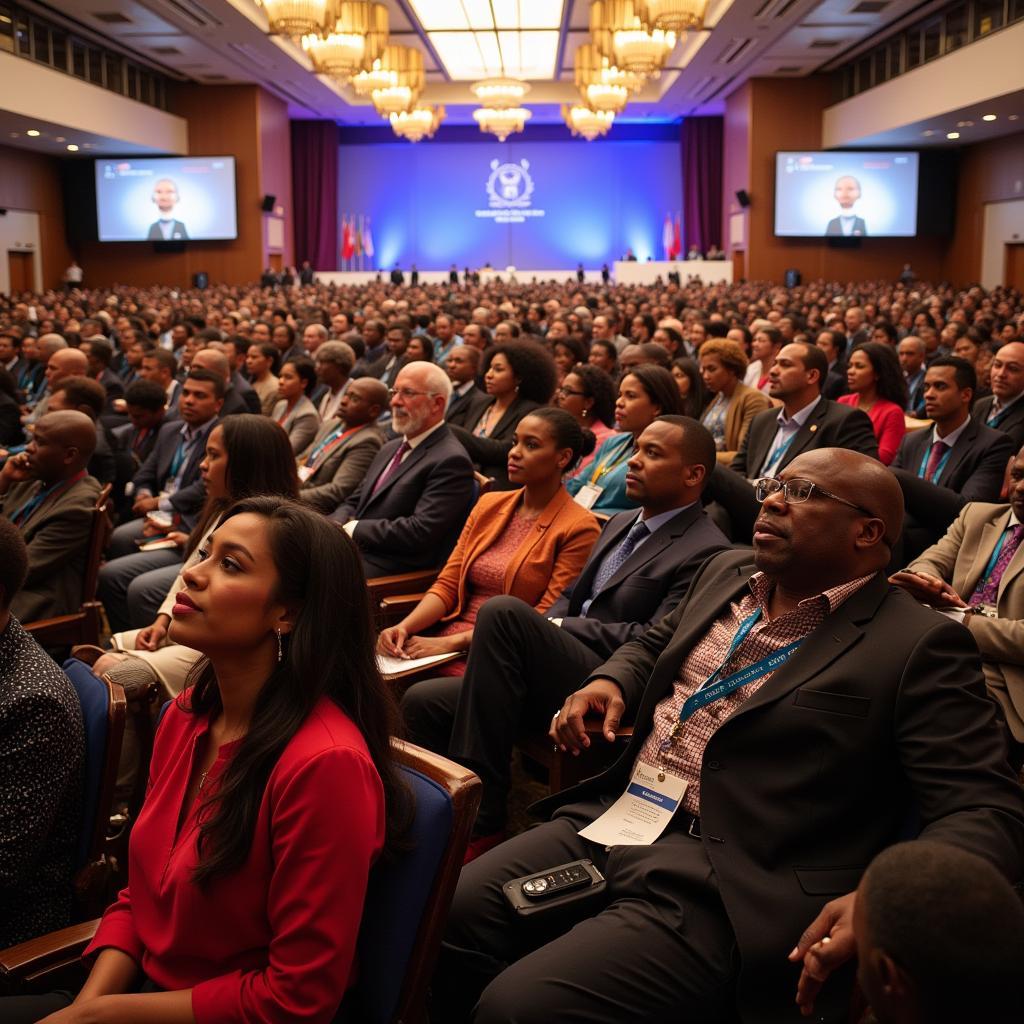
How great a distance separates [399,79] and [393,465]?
15999 millimetres

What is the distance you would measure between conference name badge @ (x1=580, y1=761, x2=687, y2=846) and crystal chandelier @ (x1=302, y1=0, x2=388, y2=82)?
1260 centimetres

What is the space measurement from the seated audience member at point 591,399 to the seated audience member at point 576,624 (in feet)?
6.17

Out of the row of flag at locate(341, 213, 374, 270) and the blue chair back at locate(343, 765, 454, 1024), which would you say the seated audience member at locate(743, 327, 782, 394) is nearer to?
the blue chair back at locate(343, 765, 454, 1024)

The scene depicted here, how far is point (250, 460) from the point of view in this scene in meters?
3.54

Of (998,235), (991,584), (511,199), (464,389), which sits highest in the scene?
(511,199)

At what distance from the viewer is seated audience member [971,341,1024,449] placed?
5.40 m

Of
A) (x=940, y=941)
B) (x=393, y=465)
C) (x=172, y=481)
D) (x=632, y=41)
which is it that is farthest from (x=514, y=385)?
(x=632, y=41)

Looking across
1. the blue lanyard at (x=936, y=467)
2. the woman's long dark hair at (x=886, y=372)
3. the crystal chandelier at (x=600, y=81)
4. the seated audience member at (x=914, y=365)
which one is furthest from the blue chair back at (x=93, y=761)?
the crystal chandelier at (x=600, y=81)

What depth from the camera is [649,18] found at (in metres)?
11.8

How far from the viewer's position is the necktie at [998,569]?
2910 millimetres

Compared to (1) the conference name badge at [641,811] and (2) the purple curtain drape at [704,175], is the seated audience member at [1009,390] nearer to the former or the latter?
(1) the conference name badge at [641,811]

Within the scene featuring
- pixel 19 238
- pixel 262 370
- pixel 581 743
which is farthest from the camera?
pixel 19 238

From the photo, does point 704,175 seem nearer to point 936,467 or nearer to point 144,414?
point 144,414

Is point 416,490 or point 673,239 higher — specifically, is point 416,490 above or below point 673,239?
below
